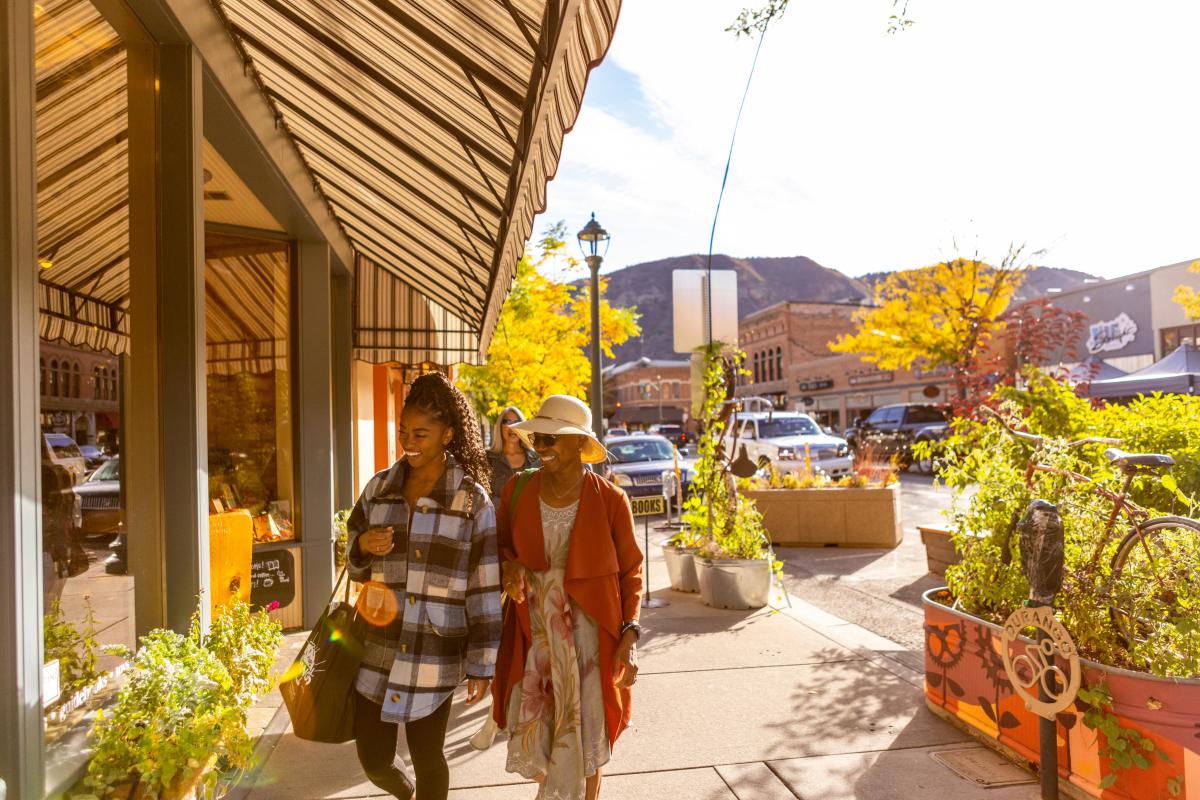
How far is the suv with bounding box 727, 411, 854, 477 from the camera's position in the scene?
17312mm

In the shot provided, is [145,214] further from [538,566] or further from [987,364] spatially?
[987,364]

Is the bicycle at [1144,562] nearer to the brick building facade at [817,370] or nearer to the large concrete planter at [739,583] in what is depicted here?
the large concrete planter at [739,583]

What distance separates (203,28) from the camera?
12.5 feet

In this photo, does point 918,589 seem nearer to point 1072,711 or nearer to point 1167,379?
point 1072,711

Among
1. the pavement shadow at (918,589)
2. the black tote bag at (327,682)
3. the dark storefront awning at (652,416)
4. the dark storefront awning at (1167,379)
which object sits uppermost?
the dark storefront awning at (1167,379)

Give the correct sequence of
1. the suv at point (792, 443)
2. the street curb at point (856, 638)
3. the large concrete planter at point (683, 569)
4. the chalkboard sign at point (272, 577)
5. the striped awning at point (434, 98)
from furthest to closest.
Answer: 1. the suv at point (792, 443)
2. the large concrete planter at point (683, 569)
3. the chalkboard sign at point (272, 577)
4. the street curb at point (856, 638)
5. the striped awning at point (434, 98)

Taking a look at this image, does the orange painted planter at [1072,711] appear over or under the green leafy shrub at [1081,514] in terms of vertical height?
under

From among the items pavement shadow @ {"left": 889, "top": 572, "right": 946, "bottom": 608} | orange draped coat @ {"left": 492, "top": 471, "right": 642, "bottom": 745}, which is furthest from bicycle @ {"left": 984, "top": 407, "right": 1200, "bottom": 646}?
pavement shadow @ {"left": 889, "top": 572, "right": 946, "bottom": 608}

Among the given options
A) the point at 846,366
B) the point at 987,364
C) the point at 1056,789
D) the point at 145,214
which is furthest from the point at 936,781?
the point at 846,366

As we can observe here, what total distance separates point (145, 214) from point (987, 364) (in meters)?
11.4

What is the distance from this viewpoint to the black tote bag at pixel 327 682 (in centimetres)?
279

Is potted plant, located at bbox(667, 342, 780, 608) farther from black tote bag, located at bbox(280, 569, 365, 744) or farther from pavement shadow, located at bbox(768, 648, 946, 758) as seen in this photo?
black tote bag, located at bbox(280, 569, 365, 744)

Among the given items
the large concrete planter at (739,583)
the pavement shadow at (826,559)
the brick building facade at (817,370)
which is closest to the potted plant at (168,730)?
the large concrete planter at (739,583)

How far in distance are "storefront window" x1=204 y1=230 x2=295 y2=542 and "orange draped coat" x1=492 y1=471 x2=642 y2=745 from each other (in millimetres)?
2891
